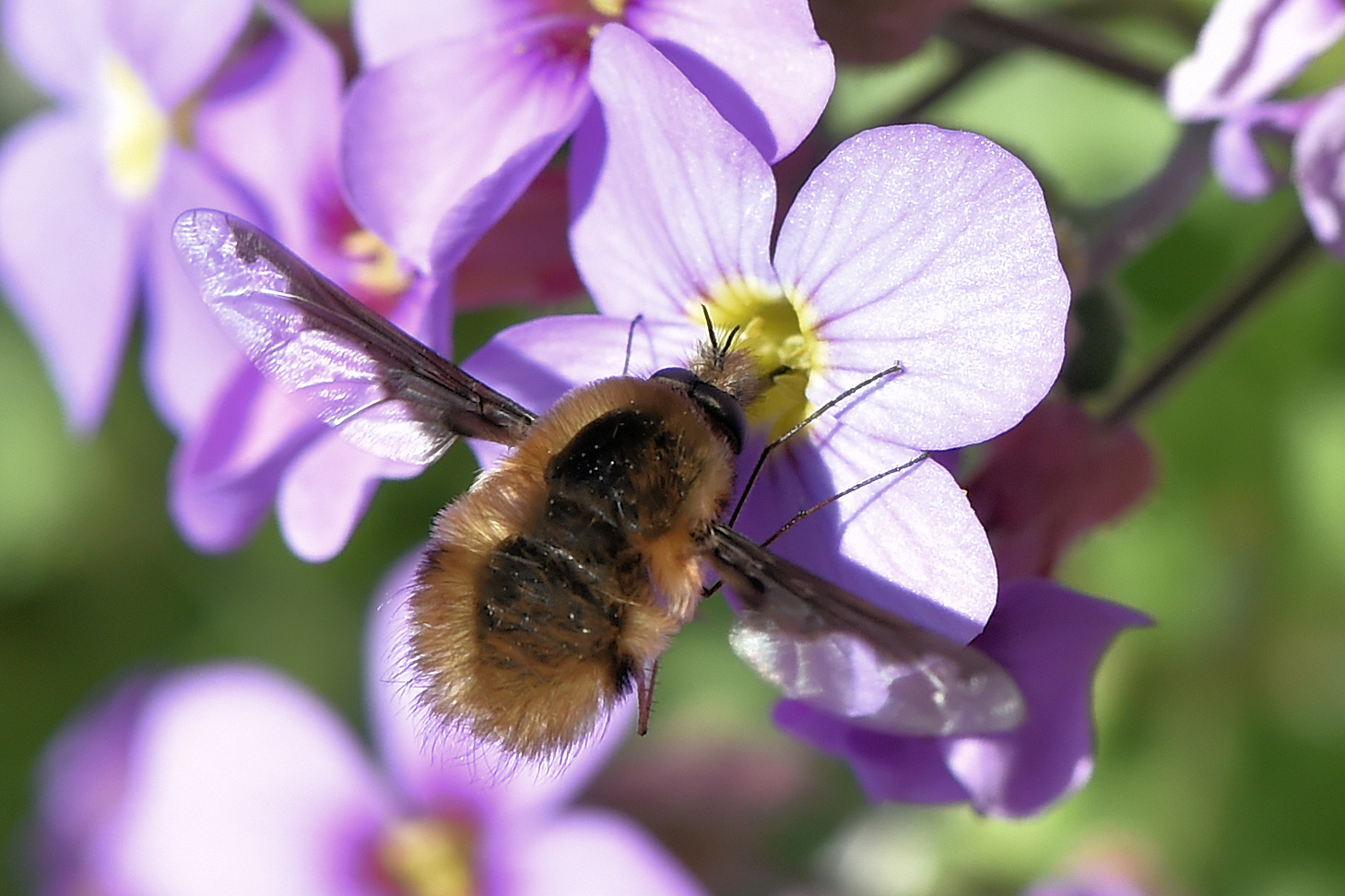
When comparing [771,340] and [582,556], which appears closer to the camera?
[582,556]

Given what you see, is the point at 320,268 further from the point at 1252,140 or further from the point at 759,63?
the point at 1252,140

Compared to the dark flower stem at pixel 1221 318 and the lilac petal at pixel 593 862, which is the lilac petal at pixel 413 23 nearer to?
the dark flower stem at pixel 1221 318

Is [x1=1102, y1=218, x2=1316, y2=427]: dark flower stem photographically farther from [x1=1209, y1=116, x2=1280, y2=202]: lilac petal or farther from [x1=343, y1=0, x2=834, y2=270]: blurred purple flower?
[x1=343, y1=0, x2=834, y2=270]: blurred purple flower

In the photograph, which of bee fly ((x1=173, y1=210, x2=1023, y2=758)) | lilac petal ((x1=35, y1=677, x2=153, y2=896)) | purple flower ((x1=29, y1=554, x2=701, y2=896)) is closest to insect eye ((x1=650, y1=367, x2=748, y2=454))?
bee fly ((x1=173, y1=210, x2=1023, y2=758))

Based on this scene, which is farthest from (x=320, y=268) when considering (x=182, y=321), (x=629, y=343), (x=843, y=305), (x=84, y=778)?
(x=84, y=778)

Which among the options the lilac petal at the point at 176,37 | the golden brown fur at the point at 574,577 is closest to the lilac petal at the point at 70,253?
the lilac petal at the point at 176,37

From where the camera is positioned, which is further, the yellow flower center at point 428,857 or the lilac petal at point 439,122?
the yellow flower center at point 428,857

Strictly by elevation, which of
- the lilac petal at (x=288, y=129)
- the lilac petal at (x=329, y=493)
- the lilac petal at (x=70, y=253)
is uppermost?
the lilac petal at (x=288, y=129)
